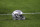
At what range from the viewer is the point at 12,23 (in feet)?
2.51

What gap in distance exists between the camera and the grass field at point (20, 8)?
2.51 feet

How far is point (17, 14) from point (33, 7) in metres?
0.21

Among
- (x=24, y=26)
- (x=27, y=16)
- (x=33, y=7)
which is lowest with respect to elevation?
(x=24, y=26)

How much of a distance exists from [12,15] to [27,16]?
0.55 ft

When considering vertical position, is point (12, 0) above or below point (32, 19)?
above

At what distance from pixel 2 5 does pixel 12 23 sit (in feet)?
0.81

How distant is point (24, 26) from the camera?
29.9 inches

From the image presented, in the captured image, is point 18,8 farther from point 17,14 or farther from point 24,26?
point 24,26

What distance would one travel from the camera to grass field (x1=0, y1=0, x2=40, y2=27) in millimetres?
766

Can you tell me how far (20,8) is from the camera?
0.83m

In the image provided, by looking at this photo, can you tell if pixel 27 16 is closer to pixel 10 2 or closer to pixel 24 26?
pixel 24 26

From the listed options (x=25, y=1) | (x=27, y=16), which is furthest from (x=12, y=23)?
(x=25, y=1)

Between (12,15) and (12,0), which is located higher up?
(12,0)

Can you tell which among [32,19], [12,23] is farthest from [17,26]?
[32,19]
